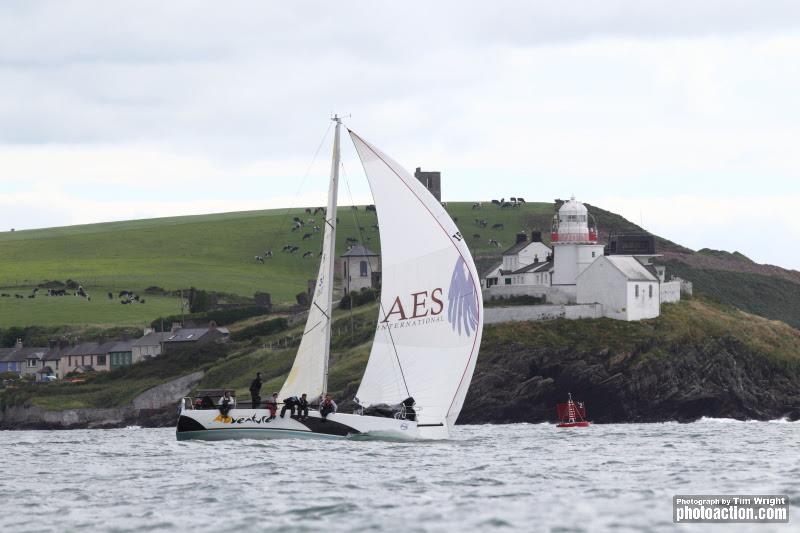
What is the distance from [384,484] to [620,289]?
68463 mm

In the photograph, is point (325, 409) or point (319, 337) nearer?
point (325, 409)

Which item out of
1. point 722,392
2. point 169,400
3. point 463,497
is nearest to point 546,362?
point 722,392

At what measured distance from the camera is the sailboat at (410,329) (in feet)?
168

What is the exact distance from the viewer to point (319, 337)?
174 ft

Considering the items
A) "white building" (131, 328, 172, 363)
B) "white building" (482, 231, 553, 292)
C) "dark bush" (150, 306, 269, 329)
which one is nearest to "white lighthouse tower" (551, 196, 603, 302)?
"white building" (482, 231, 553, 292)

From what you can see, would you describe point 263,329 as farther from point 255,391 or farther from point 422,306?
point 422,306

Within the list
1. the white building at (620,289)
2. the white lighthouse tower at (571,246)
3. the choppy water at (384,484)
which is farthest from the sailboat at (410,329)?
the white lighthouse tower at (571,246)

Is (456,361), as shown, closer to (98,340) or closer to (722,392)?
(722,392)

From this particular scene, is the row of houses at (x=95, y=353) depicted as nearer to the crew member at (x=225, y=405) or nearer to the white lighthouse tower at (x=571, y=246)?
the white lighthouse tower at (x=571, y=246)

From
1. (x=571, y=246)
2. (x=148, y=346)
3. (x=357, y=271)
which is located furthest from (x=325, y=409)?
(x=357, y=271)

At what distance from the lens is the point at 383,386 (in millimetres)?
51750

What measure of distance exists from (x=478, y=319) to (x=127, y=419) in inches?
2327

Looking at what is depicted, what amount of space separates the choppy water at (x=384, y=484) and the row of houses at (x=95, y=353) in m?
72.7

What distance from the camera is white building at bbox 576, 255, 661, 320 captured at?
103 meters
